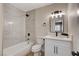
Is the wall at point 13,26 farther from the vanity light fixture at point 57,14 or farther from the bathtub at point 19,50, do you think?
the vanity light fixture at point 57,14

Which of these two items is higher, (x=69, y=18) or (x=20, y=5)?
(x=20, y=5)

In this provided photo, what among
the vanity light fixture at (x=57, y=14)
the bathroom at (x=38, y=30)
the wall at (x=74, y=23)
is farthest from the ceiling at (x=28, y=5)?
the wall at (x=74, y=23)

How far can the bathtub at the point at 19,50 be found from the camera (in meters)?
1.42

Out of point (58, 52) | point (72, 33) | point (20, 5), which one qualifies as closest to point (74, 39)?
point (72, 33)

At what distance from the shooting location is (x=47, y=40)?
1472mm

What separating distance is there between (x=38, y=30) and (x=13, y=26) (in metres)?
0.36

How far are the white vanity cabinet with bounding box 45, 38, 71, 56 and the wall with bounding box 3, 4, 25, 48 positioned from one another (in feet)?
1.26

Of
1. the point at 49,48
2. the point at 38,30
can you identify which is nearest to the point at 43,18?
the point at 38,30

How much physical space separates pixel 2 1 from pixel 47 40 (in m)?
0.83

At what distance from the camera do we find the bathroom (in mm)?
1414

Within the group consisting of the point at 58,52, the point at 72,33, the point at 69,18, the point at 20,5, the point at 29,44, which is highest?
the point at 20,5

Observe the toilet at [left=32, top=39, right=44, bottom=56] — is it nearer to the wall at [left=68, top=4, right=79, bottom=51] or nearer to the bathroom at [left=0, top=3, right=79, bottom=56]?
the bathroom at [left=0, top=3, right=79, bottom=56]

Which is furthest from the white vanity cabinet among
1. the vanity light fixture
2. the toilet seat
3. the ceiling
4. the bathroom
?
the ceiling

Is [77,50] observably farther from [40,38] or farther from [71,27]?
[40,38]
